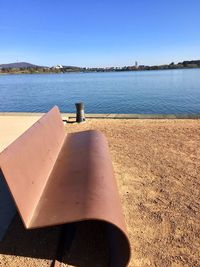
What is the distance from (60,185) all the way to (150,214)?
1.34m

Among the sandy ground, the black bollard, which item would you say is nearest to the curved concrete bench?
the sandy ground

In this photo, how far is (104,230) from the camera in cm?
411

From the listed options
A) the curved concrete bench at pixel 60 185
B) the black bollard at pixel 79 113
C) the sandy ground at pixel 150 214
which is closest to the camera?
the curved concrete bench at pixel 60 185

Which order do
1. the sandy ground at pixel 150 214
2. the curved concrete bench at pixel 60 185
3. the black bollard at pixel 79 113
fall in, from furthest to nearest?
the black bollard at pixel 79 113
the sandy ground at pixel 150 214
the curved concrete bench at pixel 60 185

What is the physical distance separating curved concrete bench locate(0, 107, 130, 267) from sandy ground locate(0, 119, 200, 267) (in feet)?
1.35

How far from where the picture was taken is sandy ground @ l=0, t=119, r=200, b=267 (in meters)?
3.67

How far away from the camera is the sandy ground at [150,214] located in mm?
3672

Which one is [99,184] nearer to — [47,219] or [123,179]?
[47,219]

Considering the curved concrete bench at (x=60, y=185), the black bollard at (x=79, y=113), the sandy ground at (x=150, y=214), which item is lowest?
the black bollard at (x=79, y=113)

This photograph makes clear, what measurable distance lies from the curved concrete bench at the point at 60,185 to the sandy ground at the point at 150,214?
0.41m

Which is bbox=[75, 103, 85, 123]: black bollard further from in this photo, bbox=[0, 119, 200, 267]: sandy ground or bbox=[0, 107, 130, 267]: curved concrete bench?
bbox=[0, 107, 130, 267]: curved concrete bench

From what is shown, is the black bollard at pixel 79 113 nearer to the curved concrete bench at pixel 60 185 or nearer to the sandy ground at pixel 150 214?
the sandy ground at pixel 150 214

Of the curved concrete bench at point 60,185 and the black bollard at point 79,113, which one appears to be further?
the black bollard at point 79,113

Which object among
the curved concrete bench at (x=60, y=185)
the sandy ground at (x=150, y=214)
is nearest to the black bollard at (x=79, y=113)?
the sandy ground at (x=150, y=214)
